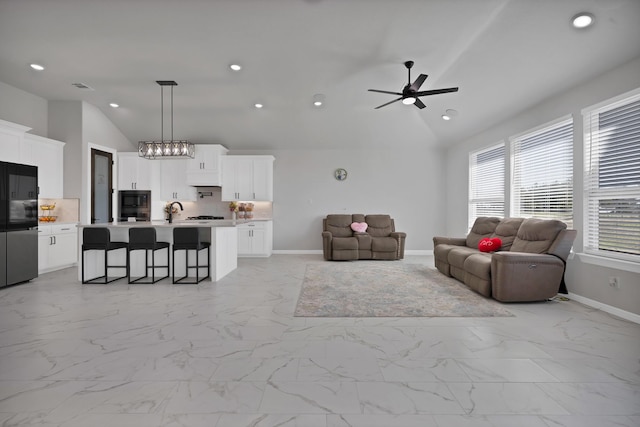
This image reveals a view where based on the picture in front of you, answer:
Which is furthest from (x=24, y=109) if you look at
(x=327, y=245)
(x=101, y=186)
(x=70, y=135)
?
(x=327, y=245)

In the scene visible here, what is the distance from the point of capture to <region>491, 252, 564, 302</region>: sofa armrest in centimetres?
371

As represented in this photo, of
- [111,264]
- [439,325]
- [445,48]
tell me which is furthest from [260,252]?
[445,48]

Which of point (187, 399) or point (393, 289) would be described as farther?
point (393, 289)

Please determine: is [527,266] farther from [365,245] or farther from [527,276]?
[365,245]

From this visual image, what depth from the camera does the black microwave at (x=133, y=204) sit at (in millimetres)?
7340

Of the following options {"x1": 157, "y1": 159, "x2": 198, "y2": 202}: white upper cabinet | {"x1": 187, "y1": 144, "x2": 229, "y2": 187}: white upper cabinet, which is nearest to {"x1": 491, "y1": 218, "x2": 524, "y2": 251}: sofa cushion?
{"x1": 187, "y1": 144, "x2": 229, "y2": 187}: white upper cabinet

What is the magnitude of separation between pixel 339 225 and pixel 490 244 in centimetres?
348

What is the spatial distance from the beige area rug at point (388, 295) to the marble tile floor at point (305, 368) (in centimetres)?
20

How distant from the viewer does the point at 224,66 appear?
15.5 feet

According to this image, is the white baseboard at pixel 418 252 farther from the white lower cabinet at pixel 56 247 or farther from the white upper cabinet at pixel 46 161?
the white upper cabinet at pixel 46 161

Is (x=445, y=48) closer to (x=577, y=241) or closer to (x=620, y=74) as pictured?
(x=620, y=74)

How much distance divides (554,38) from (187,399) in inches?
193

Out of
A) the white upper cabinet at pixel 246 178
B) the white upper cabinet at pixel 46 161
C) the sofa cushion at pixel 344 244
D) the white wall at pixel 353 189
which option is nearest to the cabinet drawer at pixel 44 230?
the white upper cabinet at pixel 46 161

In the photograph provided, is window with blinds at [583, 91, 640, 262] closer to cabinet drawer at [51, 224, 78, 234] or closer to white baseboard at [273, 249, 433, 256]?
white baseboard at [273, 249, 433, 256]
